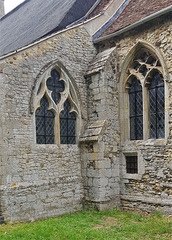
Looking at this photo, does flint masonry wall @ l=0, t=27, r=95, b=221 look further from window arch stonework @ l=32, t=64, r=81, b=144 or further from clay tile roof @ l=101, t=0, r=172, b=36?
clay tile roof @ l=101, t=0, r=172, b=36

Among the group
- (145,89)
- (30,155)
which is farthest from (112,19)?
(30,155)

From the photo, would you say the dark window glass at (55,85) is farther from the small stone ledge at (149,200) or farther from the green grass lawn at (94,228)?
the small stone ledge at (149,200)

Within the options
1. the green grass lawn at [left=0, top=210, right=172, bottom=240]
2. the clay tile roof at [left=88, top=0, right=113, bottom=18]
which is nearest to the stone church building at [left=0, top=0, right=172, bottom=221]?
the green grass lawn at [left=0, top=210, right=172, bottom=240]

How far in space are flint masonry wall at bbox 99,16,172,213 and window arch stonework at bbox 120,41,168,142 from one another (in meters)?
0.23

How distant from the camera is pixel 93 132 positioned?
29.6 ft

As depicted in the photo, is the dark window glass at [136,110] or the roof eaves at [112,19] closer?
the dark window glass at [136,110]

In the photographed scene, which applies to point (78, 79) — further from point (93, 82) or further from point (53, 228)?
point (53, 228)

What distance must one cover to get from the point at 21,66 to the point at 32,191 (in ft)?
11.7

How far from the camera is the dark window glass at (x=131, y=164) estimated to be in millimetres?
8977

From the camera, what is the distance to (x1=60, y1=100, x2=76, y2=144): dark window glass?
912cm

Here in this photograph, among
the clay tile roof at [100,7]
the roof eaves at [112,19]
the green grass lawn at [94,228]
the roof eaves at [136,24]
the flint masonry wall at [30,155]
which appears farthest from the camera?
the clay tile roof at [100,7]

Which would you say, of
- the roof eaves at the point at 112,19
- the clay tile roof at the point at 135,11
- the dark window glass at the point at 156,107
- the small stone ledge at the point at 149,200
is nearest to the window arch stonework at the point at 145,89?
the dark window glass at the point at 156,107

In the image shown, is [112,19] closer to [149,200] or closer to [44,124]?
[44,124]

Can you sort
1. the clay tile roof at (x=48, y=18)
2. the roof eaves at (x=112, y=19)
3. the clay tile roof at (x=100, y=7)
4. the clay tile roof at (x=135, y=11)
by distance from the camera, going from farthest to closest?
the clay tile roof at (x=100, y=7) → the roof eaves at (x=112, y=19) → the clay tile roof at (x=48, y=18) → the clay tile roof at (x=135, y=11)
